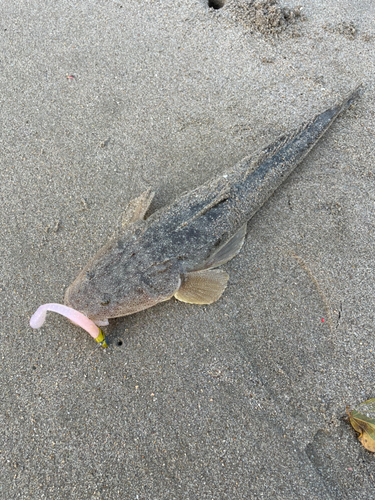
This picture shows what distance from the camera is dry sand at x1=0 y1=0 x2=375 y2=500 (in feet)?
7.75

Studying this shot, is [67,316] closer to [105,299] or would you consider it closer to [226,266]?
[105,299]

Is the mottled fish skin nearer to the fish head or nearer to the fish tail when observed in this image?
the fish head

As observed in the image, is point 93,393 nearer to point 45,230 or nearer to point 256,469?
point 256,469

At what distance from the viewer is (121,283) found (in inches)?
108

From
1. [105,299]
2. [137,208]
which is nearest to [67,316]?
[105,299]

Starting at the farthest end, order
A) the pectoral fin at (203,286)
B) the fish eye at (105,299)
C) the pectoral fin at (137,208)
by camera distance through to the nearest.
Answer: the pectoral fin at (137,208) < the pectoral fin at (203,286) < the fish eye at (105,299)

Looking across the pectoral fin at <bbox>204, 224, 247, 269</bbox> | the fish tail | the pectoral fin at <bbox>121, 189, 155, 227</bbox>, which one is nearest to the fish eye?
the pectoral fin at <bbox>121, 189, 155, 227</bbox>

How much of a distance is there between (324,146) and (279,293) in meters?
1.90

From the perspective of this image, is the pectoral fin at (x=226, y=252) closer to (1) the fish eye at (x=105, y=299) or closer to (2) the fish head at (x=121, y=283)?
(2) the fish head at (x=121, y=283)

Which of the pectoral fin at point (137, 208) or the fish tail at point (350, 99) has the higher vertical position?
the pectoral fin at point (137, 208)

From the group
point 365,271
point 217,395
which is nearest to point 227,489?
point 217,395

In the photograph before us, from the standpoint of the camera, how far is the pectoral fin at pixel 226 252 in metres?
3.06

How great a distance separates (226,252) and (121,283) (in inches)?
39.2

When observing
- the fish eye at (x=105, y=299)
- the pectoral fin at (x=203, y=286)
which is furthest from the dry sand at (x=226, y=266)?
the fish eye at (x=105, y=299)
